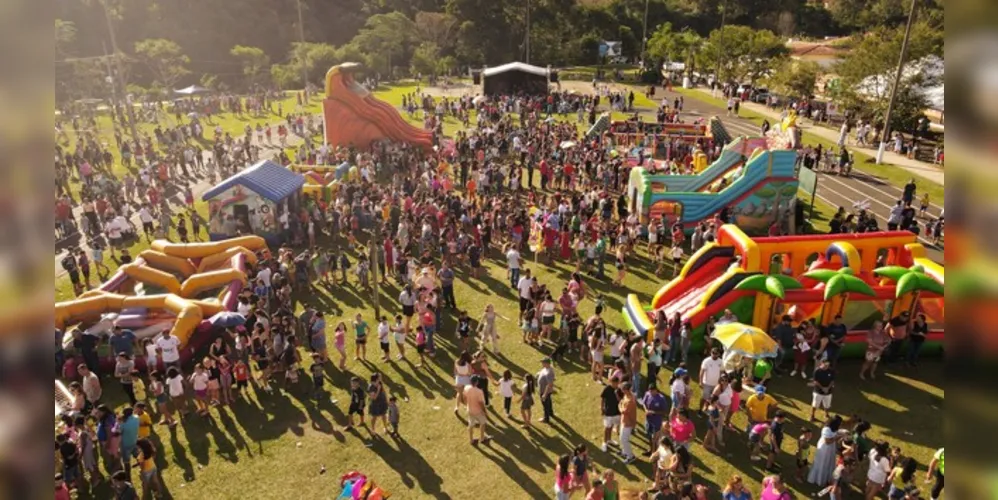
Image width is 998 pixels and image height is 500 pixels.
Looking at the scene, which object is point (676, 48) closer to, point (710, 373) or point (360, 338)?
point (360, 338)

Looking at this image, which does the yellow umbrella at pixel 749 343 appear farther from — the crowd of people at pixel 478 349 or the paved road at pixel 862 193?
the paved road at pixel 862 193

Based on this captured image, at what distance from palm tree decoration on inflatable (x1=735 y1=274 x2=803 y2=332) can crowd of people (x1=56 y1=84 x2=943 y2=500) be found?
0.69 metres

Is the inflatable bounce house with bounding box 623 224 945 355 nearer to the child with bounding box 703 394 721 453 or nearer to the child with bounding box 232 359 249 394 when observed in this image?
the child with bounding box 703 394 721 453

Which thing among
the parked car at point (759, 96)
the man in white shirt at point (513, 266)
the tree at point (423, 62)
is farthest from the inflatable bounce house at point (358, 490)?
the tree at point (423, 62)

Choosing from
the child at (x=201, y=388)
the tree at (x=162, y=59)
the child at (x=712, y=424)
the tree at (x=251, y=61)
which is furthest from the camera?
the tree at (x=251, y=61)

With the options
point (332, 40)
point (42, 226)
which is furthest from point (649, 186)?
point (332, 40)

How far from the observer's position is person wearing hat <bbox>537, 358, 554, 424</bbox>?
11.7 meters

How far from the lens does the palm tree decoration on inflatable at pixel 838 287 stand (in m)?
13.7

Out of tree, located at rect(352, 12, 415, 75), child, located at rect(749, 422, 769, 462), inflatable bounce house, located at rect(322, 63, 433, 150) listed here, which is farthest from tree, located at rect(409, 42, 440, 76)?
child, located at rect(749, 422, 769, 462)

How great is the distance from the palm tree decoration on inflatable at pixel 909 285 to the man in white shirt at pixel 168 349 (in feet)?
47.4

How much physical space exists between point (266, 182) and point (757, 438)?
50.2 feet

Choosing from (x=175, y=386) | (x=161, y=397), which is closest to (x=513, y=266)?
(x=175, y=386)

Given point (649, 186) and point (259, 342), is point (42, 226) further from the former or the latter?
point (649, 186)

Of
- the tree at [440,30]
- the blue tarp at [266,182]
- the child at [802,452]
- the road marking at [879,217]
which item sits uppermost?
the tree at [440,30]
